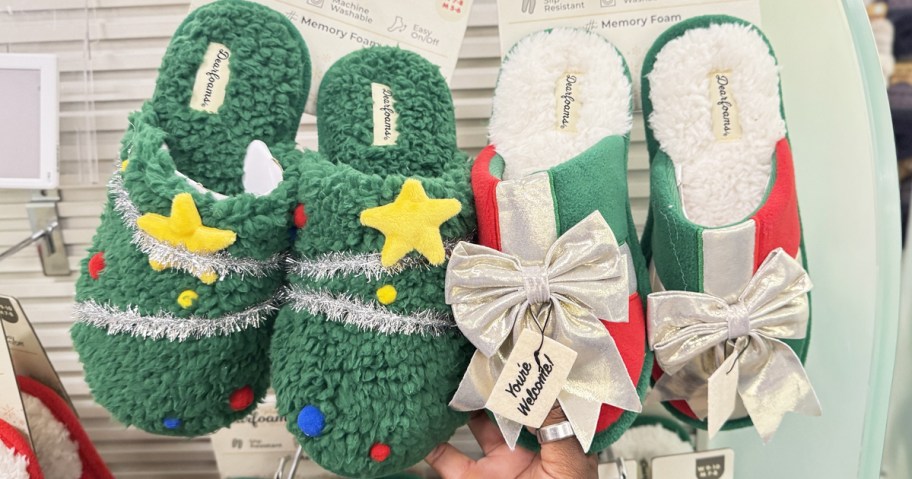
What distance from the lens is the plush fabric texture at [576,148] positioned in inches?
18.8

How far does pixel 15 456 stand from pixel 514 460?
1.61ft

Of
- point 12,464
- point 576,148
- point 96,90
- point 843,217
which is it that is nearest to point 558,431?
point 576,148

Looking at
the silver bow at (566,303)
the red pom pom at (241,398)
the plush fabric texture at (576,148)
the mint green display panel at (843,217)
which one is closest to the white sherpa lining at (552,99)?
the plush fabric texture at (576,148)

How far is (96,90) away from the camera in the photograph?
0.73 m

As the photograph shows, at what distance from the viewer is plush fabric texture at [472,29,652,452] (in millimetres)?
478

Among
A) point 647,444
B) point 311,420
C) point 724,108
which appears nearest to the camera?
point 311,420

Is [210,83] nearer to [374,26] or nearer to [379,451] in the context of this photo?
[374,26]

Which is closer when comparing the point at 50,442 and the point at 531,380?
the point at 531,380

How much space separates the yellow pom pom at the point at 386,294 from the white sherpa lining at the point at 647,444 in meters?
0.42

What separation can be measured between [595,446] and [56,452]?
1.97 ft

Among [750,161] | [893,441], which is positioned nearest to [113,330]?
[750,161]

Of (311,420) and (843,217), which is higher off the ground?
(843,217)

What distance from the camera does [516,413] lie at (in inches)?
18.5

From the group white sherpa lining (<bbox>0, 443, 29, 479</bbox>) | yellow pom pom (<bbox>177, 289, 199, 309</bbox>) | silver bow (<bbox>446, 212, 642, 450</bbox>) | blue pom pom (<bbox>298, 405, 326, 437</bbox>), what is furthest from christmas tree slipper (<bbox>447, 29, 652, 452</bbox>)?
white sherpa lining (<bbox>0, 443, 29, 479</bbox>)
